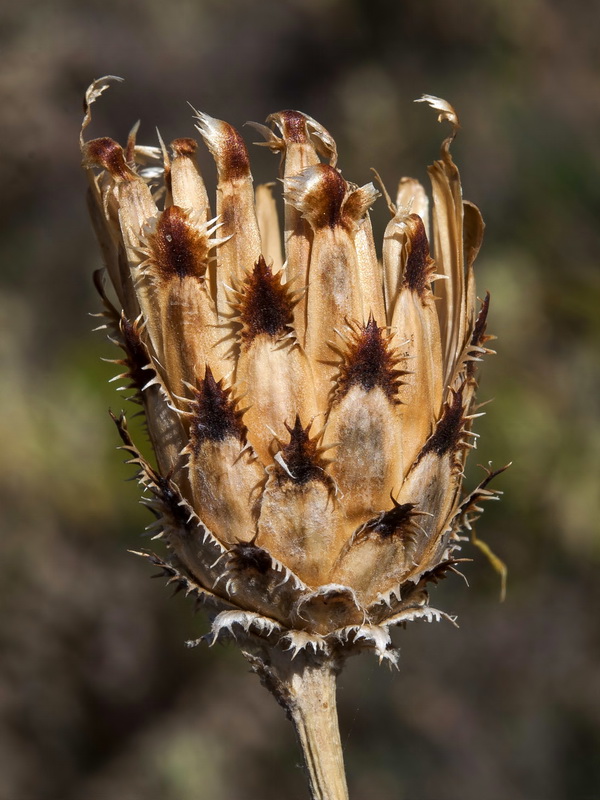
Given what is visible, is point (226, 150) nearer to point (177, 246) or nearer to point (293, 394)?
point (177, 246)

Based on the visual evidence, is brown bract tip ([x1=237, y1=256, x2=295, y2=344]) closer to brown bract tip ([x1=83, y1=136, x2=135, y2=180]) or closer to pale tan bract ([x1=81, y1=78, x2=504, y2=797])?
pale tan bract ([x1=81, y1=78, x2=504, y2=797])

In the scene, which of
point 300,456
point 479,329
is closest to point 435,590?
point 479,329

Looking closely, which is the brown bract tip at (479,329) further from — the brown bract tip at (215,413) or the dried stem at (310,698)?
the dried stem at (310,698)

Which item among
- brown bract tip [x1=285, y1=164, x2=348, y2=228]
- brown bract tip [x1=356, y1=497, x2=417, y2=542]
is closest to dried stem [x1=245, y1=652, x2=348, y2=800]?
brown bract tip [x1=356, y1=497, x2=417, y2=542]

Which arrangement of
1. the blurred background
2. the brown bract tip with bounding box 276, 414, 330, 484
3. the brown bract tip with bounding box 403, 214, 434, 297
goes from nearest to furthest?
the brown bract tip with bounding box 276, 414, 330, 484 → the brown bract tip with bounding box 403, 214, 434, 297 → the blurred background

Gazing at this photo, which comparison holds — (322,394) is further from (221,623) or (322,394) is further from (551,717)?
(551,717)
